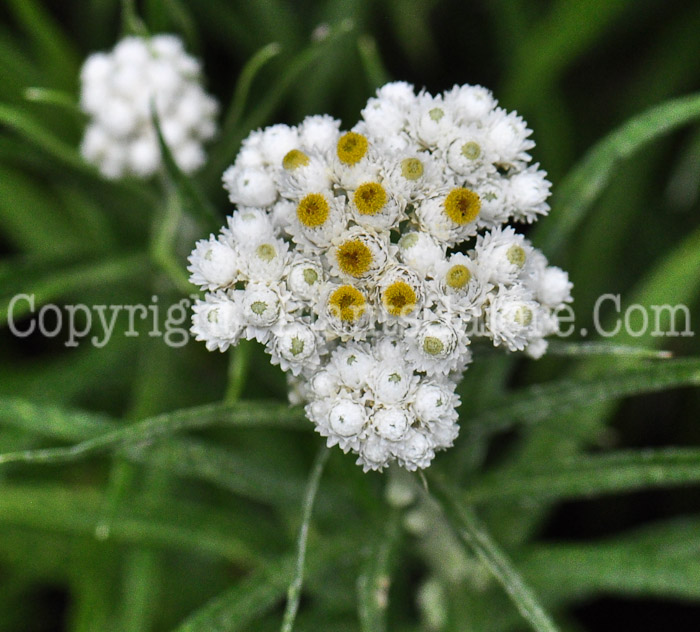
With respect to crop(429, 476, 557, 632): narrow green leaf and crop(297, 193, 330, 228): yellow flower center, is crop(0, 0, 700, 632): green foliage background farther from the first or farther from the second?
crop(297, 193, 330, 228): yellow flower center

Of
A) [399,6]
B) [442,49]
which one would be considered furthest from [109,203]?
[442,49]

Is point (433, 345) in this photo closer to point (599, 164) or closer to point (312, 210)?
point (312, 210)

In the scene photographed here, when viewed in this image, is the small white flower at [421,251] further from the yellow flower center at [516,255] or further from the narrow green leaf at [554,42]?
the narrow green leaf at [554,42]

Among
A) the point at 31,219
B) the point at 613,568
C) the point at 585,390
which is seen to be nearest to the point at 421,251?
the point at 585,390

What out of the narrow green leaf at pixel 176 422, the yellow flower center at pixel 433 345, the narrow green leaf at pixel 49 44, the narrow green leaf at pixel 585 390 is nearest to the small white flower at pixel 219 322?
the narrow green leaf at pixel 176 422

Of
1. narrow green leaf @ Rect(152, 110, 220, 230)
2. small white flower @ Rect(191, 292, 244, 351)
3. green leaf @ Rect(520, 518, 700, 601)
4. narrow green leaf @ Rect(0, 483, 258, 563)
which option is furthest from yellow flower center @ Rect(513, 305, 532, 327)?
narrow green leaf @ Rect(0, 483, 258, 563)
